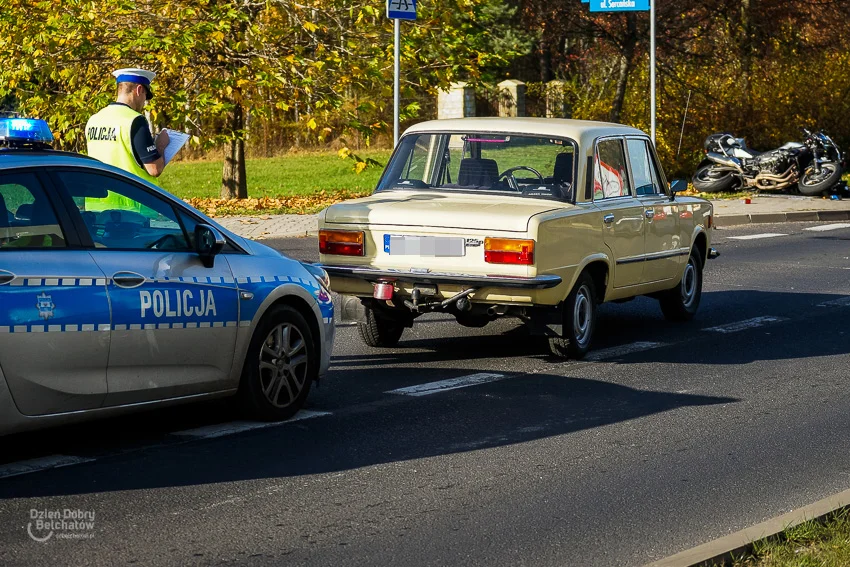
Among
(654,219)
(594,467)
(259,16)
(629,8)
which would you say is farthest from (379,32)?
(594,467)

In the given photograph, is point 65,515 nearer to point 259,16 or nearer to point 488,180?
point 488,180

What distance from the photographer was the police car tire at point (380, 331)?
988 cm

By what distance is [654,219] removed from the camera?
10.5 metres

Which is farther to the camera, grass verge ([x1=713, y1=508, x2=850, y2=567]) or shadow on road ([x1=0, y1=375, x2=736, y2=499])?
shadow on road ([x1=0, y1=375, x2=736, y2=499])

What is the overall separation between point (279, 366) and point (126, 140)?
1.98m

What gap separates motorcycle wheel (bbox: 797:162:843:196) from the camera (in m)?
25.5

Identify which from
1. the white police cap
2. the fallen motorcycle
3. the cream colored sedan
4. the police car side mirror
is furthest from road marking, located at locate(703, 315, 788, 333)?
the fallen motorcycle

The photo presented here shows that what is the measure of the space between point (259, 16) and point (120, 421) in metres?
17.5

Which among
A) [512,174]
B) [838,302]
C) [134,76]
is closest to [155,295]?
[134,76]

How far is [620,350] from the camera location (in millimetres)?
10008

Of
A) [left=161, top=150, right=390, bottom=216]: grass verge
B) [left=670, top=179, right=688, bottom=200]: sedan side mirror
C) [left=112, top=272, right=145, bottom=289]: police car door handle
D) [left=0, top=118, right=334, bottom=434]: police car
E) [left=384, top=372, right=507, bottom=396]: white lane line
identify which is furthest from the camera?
[left=161, top=150, right=390, bottom=216]: grass verge

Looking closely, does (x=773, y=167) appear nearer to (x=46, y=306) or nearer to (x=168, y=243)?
(x=168, y=243)

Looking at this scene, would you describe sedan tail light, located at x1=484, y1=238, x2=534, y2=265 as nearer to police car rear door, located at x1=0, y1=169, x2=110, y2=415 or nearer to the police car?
the police car

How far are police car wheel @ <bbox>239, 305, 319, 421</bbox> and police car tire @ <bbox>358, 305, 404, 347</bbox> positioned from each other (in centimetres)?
237
